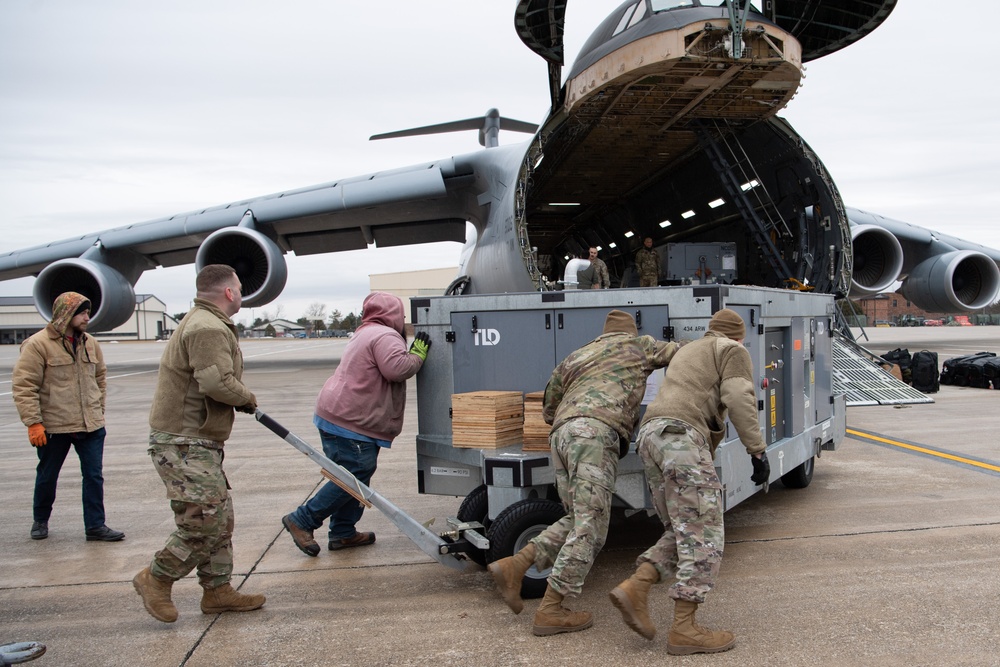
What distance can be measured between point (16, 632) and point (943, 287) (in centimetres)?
1774

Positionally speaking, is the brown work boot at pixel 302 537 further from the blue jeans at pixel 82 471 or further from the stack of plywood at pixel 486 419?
the blue jeans at pixel 82 471

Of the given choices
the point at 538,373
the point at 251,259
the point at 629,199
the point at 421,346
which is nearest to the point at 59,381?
the point at 421,346

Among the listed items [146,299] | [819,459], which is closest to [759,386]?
[819,459]

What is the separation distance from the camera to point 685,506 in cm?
351

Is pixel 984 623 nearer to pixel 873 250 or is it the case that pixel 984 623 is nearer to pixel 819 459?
pixel 819 459

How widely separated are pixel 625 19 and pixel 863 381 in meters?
5.90

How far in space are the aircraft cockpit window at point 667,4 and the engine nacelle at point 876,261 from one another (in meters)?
8.83

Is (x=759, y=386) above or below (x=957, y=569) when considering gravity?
above

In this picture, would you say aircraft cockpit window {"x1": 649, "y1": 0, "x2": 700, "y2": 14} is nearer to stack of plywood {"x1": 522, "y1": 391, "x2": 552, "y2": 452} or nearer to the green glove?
the green glove

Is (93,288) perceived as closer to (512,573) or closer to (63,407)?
(63,407)

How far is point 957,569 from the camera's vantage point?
4.30m

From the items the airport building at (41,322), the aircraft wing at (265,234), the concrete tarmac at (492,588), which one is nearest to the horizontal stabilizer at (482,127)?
the aircraft wing at (265,234)

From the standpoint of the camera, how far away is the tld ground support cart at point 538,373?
418 centimetres

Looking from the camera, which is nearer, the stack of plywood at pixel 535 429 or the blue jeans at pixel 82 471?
the stack of plywood at pixel 535 429
